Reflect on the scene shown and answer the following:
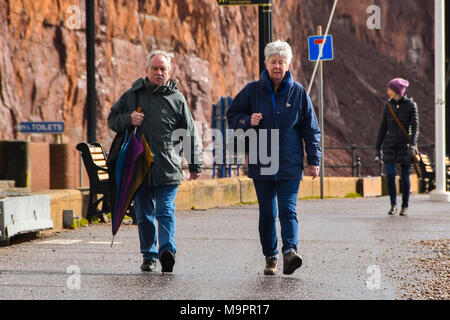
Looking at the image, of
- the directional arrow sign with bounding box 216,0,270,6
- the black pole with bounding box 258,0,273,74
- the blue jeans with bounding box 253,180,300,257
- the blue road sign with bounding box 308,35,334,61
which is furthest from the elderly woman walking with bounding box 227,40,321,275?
the blue road sign with bounding box 308,35,334,61

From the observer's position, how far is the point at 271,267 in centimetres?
659

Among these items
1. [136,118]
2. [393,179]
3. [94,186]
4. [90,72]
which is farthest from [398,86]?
[136,118]

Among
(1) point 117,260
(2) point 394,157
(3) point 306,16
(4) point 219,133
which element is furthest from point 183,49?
(1) point 117,260

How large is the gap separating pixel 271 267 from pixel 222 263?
0.75 metres

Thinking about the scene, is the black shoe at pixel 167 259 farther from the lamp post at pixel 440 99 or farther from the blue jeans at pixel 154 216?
the lamp post at pixel 440 99

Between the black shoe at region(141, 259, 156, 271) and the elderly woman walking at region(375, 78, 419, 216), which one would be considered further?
the elderly woman walking at region(375, 78, 419, 216)

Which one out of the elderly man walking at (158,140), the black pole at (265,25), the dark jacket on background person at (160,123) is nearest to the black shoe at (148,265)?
the elderly man walking at (158,140)

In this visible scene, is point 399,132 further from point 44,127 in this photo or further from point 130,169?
point 130,169

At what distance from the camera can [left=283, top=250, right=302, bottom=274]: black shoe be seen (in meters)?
6.34

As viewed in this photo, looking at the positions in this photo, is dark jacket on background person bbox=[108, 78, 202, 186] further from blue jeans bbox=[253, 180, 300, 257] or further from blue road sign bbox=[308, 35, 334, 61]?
blue road sign bbox=[308, 35, 334, 61]

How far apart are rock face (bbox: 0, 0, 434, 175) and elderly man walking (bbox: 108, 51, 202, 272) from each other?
20190 mm

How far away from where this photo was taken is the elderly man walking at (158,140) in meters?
6.70

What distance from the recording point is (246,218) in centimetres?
1184

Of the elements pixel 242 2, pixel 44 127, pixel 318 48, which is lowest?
pixel 44 127
